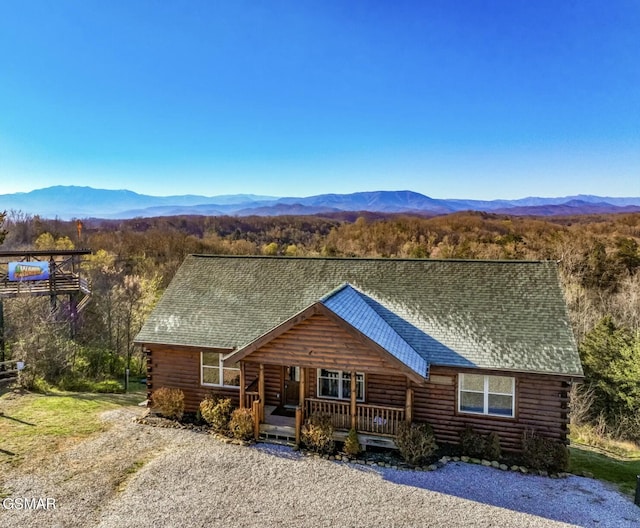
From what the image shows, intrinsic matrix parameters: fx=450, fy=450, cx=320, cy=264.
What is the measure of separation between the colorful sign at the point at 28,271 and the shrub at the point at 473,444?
24.2 m

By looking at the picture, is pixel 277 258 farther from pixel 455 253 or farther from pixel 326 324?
pixel 455 253

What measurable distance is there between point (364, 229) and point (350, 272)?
6960 centimetres

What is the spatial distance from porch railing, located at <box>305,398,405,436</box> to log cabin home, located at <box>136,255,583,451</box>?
0.04m

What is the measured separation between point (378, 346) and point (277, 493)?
15.9 feet

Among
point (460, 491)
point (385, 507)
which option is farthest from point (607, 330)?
point (385, 507)

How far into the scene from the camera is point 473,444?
1410 cm

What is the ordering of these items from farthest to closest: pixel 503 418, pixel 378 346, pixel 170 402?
pixel 170 402 < pixel 503 418 < pixel 378 346

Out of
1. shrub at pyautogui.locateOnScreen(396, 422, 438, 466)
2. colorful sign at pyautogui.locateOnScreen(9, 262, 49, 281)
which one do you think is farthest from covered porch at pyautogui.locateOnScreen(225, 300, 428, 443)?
colorful sign at pyautogui.locateOnScreen(9, 262, 49, 281)

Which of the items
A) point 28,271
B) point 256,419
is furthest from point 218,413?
point 28,271

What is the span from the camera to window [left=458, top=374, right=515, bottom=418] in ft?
47.3

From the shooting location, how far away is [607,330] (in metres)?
26.6

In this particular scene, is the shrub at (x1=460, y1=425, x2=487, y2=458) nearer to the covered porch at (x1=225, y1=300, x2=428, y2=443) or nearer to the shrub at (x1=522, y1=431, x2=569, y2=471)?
the shrub at (x1=522, y1=431, x2=569, y2=471)

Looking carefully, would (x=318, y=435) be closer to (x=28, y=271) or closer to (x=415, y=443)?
(x=415, y=443)

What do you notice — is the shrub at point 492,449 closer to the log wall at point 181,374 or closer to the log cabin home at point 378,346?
the log cabin home at point 378,346
